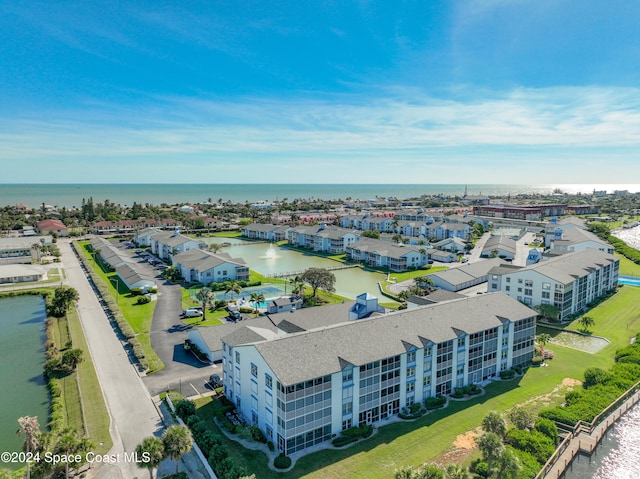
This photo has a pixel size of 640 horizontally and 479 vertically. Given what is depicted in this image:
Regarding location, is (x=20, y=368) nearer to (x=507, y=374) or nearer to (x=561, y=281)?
(x=507, y=374)

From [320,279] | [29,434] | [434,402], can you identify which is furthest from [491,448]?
[320,279]

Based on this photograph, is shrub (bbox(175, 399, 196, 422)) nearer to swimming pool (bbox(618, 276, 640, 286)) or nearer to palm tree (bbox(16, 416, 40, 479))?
palm tree (bbox(16, 416, 40, 479))

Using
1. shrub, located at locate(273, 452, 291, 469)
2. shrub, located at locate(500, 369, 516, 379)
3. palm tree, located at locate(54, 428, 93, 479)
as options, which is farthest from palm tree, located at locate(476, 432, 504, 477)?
palm tree, located at locate(54, 428, 93, 479)

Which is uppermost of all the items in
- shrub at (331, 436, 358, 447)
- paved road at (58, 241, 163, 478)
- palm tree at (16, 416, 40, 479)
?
palm tree at (16, 416, 40, 479)

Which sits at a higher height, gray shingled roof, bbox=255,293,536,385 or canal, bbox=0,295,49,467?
gray shingled roof, bbox=255,293,536,385

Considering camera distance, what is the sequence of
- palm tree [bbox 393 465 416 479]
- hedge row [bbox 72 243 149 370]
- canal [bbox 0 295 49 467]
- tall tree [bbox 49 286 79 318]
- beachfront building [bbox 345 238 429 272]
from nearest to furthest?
1. palm tree [bbox 393 465 416 479]
2. canal [bbox 0 295 49 467]
3. hedge row [bbox 72 243 149 370]
4. tall tree [bbox 49 286 79 318]
5. beachfront building [bbox 345 238 429 272]

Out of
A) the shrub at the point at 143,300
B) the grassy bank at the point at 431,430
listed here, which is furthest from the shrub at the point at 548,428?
the shrub at the point at 143,300

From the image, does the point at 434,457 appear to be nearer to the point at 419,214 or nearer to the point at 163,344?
the point at 163,344

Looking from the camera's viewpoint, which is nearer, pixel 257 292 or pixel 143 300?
pixel 143 300
